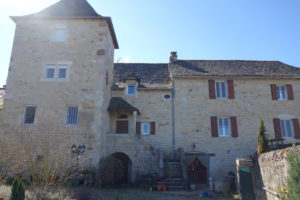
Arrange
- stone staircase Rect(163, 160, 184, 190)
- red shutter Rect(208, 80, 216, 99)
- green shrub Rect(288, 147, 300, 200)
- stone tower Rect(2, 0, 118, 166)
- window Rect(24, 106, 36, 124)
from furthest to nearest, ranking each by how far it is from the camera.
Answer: red shutter Rect(208, 80, 216, 99)
window Rect(24, 106, 36, 124)
stone tower Rect(2, 0, 118, 166)
stone staircase Rect(163, 160, 184, 190)
green shrub Rect(288, 147, 300, 200)

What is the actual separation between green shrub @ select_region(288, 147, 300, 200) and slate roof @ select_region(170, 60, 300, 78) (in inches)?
491

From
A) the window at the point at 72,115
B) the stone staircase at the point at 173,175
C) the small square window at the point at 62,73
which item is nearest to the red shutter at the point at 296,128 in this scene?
the stone staircase at the point at 173,175

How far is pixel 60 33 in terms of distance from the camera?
1535 cm

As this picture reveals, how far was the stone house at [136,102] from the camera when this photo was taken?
13977 millimetres

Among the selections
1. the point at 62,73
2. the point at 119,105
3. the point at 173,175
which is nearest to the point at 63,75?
the point at 62,73

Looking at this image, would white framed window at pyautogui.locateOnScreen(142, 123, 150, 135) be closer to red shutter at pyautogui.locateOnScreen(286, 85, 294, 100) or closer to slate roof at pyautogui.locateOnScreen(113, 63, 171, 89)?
slate roof at pyautogui.locateOnScreen(113, 63, 171, 89)

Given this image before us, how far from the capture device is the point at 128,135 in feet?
51.8

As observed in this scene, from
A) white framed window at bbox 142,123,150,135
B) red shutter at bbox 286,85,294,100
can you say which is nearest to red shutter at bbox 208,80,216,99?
white framed window at bbox 142,123,150,135

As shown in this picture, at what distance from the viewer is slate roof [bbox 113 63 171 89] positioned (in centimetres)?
1733

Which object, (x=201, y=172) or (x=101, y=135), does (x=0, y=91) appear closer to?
(x=101, y=135)

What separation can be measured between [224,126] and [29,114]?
41.2 feet

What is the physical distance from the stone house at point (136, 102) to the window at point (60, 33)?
0.06 metres

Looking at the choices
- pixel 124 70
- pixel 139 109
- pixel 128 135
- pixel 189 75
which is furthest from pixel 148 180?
pixel 124 70

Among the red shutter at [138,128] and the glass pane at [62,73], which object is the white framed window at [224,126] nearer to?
the red shutter at [138,128]
